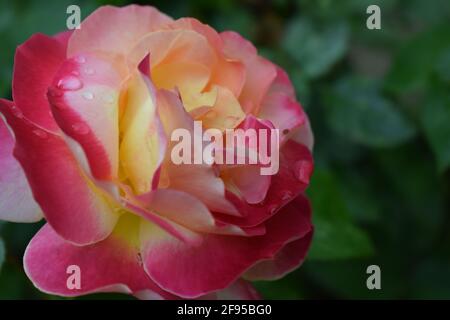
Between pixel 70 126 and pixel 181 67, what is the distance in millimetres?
124

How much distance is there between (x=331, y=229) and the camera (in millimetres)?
869

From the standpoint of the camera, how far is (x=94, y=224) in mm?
604

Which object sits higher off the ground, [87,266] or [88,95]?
[88,95]

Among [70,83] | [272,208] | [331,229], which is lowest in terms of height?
[331,229]

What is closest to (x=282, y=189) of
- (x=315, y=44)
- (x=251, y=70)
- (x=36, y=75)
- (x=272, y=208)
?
(x=272, y=208)

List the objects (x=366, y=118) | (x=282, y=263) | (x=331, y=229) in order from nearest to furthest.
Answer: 1. (x=282, y=263)
2. (x=331, y=229)
3. (x=366, y=118)

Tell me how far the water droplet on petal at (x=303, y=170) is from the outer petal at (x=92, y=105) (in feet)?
0.54

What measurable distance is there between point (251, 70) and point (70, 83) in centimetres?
18

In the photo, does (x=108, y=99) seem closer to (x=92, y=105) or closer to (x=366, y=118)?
(x=92, y=105)

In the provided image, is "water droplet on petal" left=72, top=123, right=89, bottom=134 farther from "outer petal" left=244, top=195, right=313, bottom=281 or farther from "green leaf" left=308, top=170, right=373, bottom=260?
"green leaf" left=308, top=170, right=373, bottom=260

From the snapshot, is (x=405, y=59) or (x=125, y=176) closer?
(x=125, y=176)
